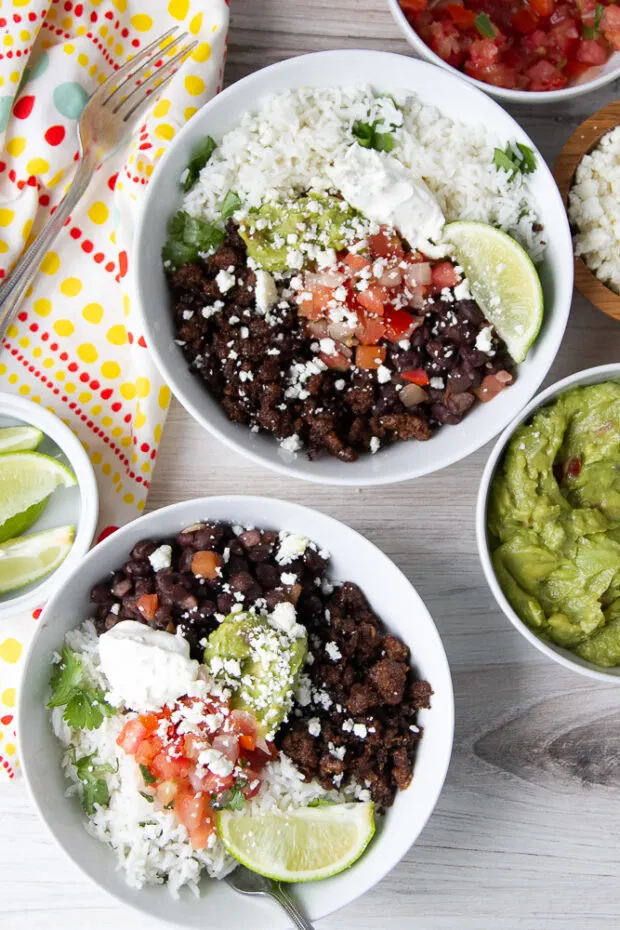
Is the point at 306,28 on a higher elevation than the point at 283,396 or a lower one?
higher

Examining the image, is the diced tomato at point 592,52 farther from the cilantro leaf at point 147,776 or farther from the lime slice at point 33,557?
the cilantro leaf at point 147,776

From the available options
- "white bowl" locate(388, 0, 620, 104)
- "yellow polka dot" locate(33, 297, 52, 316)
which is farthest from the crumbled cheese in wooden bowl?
"yellow polka dot" locate(33, 297, 52, 316)

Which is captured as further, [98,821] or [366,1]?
[366,1]

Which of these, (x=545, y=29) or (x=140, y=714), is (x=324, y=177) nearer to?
(x=545, y=29)

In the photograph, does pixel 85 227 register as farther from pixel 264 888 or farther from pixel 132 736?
pixel 264 888

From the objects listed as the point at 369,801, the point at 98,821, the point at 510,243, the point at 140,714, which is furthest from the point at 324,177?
the point at 98,821

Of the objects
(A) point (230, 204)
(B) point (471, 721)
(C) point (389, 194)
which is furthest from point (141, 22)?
(B) point (471, 721)

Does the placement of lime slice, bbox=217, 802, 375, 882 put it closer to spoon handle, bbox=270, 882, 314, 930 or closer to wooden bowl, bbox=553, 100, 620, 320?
spoon handle, bbox=270, 882, 314, 930
